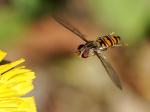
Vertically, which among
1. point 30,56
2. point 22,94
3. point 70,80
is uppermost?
point 30,56

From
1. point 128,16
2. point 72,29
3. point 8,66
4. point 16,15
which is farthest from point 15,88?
point 128,16

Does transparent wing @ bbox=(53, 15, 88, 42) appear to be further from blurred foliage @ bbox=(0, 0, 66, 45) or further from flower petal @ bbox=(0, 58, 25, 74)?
blurred foliage @ bbox=(0, 0, 66, 45)

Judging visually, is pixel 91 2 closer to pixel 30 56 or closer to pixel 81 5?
pixel 81 5

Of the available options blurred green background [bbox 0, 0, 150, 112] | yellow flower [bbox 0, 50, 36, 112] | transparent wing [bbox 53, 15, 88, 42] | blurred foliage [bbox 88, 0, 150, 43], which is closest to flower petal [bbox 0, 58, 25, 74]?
yellow flower [bbox 0, 50, 36, 112]

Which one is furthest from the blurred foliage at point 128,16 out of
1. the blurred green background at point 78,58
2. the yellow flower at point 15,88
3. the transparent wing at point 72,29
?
the yellow flower at point 15,88

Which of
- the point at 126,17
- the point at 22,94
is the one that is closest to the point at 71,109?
the point at 126,17

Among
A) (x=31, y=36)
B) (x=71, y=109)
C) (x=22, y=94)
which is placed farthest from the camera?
(x=31, y=36)

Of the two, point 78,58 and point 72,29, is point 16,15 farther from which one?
point 72,29
